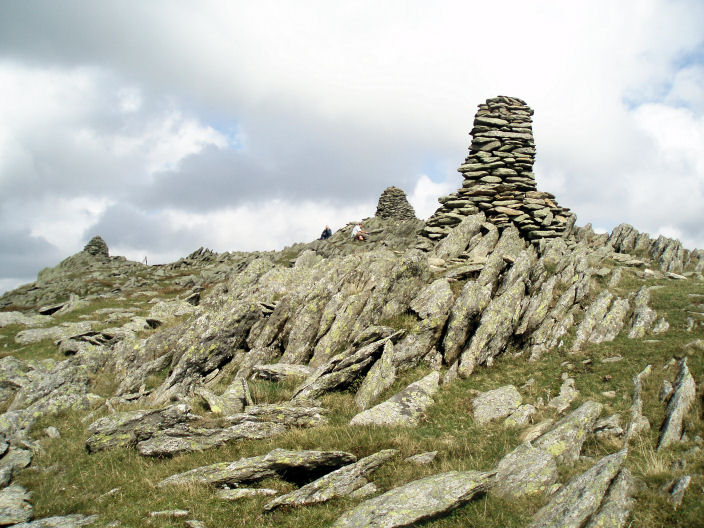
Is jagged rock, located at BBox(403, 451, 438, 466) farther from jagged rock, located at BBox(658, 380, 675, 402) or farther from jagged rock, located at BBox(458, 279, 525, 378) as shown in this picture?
jagged rock, located at BBox(658, 380, 675, 402)

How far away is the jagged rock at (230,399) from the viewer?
650 inches

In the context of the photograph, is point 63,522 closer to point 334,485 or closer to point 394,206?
point 334,485

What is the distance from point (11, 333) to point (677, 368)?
48.5 meters

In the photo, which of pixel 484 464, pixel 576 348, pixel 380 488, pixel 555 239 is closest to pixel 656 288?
pixel 555 239

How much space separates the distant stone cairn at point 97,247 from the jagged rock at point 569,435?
112 metres

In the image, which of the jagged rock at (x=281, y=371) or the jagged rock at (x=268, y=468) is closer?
the jagged rock at (x=268, y=468)

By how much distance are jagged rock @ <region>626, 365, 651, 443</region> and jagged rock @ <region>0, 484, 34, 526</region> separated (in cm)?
1760

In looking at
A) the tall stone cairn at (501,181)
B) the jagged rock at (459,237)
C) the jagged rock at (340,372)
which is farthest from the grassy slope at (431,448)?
the tall stone cairn at (501,181)

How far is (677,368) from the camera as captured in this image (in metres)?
15.5

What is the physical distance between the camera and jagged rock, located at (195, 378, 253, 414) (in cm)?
1652

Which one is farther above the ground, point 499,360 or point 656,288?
point 656,288

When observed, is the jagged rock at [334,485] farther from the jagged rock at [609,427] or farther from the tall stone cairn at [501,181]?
the tall stone cairn at [501,181]

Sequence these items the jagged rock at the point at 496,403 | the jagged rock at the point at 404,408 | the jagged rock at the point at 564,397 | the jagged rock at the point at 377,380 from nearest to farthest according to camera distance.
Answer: the jagged rock at the point at 404,408 → the jagged rock at the point at 564,397 → the jagged rock at the point at 496,403 → the jagged rock at the point at 377,380

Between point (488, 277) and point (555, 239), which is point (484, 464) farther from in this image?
point (555, 239)
